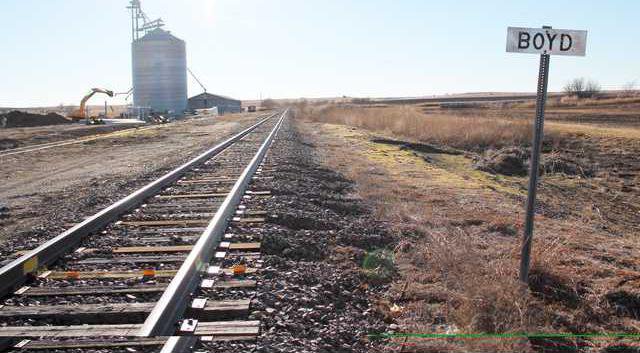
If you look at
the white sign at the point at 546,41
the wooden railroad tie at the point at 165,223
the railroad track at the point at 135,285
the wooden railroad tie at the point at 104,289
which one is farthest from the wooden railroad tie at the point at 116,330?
the wooden railroad tie at the point at 165,223

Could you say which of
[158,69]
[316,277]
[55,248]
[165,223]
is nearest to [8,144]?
[165,223]

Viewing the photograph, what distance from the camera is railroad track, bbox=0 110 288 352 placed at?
3623mm

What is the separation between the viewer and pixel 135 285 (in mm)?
4562

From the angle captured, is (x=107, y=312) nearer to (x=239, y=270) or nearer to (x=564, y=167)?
(x=239, y=270)

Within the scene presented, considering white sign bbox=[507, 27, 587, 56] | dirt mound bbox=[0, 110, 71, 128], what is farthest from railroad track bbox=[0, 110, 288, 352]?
dirt mound bbox=[0, 110, 71, 128]

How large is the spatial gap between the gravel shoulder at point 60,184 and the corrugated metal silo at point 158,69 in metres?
54.7

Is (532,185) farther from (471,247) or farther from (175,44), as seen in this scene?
(175,44)

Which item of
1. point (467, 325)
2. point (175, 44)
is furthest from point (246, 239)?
point (175, 44)

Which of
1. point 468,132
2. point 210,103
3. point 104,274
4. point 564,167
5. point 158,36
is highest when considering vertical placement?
point 158,36

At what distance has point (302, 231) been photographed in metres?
6.42

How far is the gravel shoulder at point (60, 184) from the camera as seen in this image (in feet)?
22.9

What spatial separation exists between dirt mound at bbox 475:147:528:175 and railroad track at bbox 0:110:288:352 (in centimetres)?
1221

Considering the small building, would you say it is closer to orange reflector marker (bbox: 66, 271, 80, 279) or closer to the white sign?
orange reflector marker (bbox: 66, 271, 80, 279)

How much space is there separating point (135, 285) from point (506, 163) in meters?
15.7
